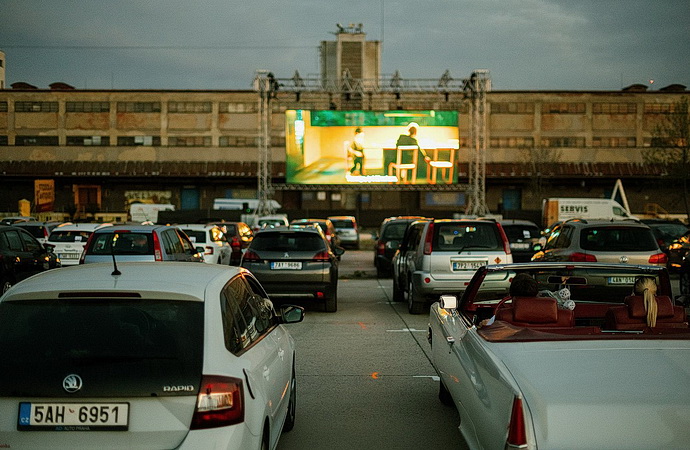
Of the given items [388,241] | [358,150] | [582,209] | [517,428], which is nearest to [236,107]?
[358,150]

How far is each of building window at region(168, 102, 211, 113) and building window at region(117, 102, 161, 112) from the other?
120 centimetres

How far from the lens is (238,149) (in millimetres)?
64500

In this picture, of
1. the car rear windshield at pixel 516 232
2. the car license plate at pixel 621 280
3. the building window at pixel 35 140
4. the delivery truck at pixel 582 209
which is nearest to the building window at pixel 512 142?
the delivery truck at pixel 582 209

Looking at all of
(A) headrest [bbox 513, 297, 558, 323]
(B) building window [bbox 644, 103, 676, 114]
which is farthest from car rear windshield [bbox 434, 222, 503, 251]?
(B) building window [bbox 644, 103, 676, 114]

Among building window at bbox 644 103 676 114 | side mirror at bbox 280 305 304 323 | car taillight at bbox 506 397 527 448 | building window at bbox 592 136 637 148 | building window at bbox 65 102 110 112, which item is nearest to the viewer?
car taillight at bbox 506 397 527 448

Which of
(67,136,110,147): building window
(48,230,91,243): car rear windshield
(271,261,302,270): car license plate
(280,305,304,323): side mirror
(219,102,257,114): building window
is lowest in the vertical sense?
(271,261,302,270): car license plate

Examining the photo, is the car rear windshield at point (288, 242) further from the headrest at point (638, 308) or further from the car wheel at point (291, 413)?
the headrest at point (638, 308)

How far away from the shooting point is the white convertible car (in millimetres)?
3512

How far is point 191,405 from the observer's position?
3.62m

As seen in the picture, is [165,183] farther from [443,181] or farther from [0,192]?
[443,181]

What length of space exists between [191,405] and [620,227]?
12.1 meters

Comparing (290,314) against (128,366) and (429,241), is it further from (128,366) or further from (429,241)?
(429,241)

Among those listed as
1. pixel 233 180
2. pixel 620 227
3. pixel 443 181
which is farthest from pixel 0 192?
pixel 620 227

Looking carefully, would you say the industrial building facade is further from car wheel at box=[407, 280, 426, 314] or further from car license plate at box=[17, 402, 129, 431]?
car license plate at box=[17, 402, 129, 431]
